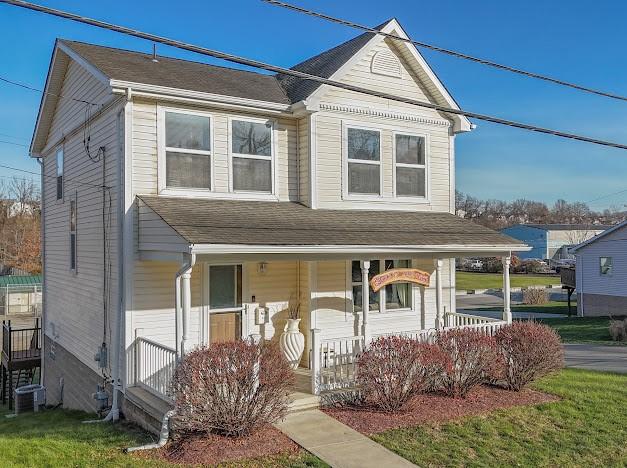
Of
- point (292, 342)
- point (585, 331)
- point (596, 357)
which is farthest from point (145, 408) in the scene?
point (585, 331)

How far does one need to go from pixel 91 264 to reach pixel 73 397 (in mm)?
3556

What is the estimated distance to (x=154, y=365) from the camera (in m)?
9.06

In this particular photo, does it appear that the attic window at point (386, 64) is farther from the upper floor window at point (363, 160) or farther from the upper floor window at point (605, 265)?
the upper floor window at point (605, 265)

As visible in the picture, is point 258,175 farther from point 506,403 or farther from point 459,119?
point 506,403

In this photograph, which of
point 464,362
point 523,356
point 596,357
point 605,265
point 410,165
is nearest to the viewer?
point 464,362

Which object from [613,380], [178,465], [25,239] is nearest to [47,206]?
[178,465]

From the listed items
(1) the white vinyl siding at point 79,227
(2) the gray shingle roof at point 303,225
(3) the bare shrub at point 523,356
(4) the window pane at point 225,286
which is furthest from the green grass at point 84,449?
(3) the bare shrub at point 523,356

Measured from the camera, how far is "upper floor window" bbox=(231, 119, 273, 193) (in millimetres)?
11086

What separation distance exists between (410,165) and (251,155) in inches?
165

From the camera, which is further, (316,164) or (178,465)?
(316,164)

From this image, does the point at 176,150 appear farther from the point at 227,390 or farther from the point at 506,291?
the point at 506,291

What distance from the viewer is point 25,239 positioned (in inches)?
1855

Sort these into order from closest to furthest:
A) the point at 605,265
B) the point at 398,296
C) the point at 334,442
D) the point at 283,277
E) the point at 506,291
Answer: the point at 334,442
the point at 283,277
the point at 506,291
the point at 398,296
the point at 605,265

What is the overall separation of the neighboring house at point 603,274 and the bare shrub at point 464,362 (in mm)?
26211
